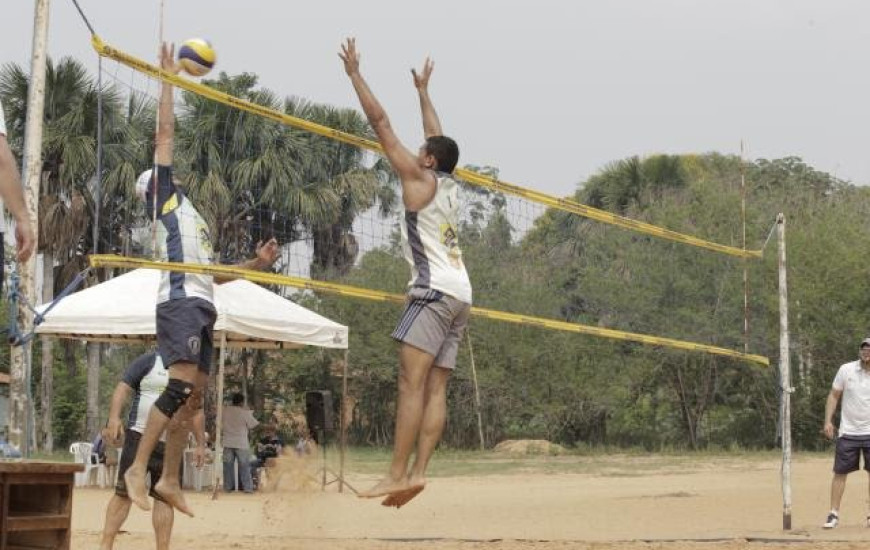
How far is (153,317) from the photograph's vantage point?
51.3 feet

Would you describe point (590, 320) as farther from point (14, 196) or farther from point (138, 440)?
point (14, 196)

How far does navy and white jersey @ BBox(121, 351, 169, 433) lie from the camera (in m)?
8.43

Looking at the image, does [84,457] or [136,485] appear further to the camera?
[84,457]

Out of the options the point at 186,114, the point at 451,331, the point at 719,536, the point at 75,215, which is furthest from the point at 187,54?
the point at 75,215

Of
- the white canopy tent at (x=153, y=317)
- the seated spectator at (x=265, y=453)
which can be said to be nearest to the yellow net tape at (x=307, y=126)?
the white canopy tent at (x=153, y=317)

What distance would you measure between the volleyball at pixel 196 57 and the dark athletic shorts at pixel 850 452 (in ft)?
22.9

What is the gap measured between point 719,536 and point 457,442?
22668 millimetres

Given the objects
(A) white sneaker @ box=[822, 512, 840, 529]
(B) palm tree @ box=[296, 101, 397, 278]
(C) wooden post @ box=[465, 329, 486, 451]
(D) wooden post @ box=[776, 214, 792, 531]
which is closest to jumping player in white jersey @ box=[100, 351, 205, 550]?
(B) palm tree @ box=[296, 101, 397, 278]

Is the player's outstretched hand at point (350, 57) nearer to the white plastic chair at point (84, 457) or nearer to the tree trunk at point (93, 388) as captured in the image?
the white plastic chair at point (84, 457)

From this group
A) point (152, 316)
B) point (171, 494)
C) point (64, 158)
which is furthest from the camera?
point (64, 158)

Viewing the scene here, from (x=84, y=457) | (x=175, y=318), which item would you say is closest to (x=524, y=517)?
(x=175, y=318)

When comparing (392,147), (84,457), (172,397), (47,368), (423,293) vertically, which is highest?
(392,147)

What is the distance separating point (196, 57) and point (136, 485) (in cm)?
284

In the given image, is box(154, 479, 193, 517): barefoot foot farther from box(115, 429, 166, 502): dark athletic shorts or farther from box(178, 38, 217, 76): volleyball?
box(178, 38, 217, 76): volleyball
